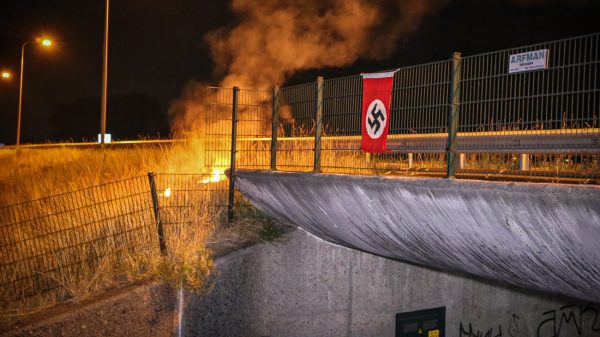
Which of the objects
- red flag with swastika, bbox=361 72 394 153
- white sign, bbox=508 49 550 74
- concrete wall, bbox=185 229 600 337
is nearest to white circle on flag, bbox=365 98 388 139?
red flag with swastika, bbox=361 72 394 153

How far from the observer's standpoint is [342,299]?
842 centimetres

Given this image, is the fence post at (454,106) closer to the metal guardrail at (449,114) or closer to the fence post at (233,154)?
the metal guardrail at (449,114)

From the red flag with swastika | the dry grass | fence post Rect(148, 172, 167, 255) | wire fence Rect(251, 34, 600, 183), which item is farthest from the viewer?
fence post Rect(148, 172, 167, 255)

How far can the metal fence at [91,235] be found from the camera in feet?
24.9

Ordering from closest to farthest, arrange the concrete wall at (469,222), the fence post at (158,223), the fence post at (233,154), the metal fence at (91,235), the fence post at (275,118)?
the concrete wall at (469,222), the metal fence at (91,235), the fence post at (158,223), the fence post at (275,118), the fence post at (233,154)

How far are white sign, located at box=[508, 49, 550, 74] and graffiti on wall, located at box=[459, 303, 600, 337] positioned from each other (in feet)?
18.0

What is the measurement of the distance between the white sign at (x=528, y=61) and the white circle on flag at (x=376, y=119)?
5.12 feet

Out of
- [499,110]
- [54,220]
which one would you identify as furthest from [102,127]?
[499,110]

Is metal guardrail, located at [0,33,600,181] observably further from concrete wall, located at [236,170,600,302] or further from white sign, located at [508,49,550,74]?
concrete wall, located at [236,170,600,302]

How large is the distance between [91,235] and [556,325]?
26.8ft

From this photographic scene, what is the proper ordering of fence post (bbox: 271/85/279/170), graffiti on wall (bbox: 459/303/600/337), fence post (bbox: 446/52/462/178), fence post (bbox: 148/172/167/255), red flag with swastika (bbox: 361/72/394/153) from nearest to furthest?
fence post (bbox: 446/52/462/178) < red flag with swastika (bbox: 361/72/394/153) < fence post (bbox: 148/172/167/255) < fence post (bbox: 271/85/279/170) < graffiti on wall (bbox: 459/303/600/337)

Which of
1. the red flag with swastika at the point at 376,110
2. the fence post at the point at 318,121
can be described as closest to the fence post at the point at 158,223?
the fence post at the point at 318,121

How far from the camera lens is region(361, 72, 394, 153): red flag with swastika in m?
6.30

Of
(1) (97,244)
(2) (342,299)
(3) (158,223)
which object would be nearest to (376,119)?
(2) (342,299)
